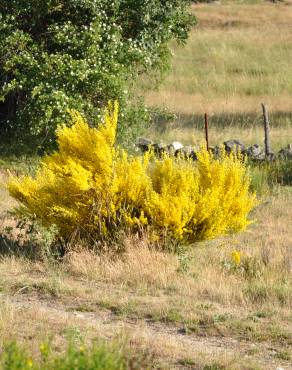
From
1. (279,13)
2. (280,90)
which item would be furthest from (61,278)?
(279,13)

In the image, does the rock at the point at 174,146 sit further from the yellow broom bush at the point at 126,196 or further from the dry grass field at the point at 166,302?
the yellow broom bush at the point at 126,196

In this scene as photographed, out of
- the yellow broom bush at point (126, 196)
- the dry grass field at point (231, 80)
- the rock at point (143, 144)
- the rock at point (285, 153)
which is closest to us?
the yellow broom bush at point (126, 196)

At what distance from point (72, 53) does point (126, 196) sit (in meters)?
7.35

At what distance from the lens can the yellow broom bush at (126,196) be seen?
9570 millimetres

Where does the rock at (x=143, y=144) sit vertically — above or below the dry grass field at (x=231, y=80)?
below

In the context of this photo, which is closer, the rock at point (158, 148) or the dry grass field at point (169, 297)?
the dry grass field at point (169, 297)

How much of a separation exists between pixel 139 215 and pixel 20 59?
716 centimetres

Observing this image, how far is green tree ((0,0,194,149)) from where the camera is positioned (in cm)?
1605

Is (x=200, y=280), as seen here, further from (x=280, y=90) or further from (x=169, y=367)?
(x=280, y=90)

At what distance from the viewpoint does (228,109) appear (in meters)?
25.9

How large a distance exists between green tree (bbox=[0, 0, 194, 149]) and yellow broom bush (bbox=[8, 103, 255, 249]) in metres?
5.83

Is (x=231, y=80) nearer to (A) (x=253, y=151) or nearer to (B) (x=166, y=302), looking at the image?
(A) (x=253, y=151)

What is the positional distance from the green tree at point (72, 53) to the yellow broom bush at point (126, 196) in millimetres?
5826

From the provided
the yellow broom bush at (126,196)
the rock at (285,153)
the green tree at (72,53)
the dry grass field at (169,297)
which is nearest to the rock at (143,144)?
the green tree at (72,53)
